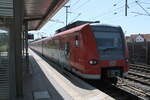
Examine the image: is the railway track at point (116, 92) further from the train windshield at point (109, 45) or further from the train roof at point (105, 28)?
the train roof at point (105, 28)

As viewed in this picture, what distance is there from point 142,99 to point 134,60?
56.6 feet

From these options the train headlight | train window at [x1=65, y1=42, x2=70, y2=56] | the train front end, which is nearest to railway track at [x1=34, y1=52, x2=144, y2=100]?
the train front end

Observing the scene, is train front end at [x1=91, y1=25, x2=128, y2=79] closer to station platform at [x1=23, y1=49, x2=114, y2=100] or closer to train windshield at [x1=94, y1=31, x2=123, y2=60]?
train windshield at [x1=94, y1=31, x2=123, y2=60]

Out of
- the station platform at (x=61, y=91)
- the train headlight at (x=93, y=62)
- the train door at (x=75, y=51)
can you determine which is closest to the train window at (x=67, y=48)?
the train door at (x=75, y=51)

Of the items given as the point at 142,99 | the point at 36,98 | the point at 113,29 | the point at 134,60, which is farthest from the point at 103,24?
the point at 134,60

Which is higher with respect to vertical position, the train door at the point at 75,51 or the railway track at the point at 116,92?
the train door at the point at 75,51

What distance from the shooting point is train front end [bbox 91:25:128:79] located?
10.0 m

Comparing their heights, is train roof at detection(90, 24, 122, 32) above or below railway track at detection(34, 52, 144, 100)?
above

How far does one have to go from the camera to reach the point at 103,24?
10688 mm

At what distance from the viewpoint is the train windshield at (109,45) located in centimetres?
1010

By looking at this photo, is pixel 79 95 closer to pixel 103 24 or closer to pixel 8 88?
pixel 8 88

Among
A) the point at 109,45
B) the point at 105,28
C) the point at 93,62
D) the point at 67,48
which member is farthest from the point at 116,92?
the point at 67,48

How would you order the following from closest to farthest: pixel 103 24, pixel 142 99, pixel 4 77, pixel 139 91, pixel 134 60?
pixel 4 77
pixel 142 99
pixel 139 91
pixel 103 24
pixel 134 60

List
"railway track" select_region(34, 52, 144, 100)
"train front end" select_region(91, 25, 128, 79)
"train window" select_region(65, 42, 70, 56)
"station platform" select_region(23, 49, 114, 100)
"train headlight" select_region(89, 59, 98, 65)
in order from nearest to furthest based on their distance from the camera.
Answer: "station platform" select_region(23, 49, 114, 100) < "railway track" select_region(34, 52, 144, 100) < "train headlight" select_region(89, 59, 98, 65) < "train front end" select_region(91, 25, 128, 79) < "train window" select_region(65, 42, 70, 56)
